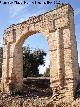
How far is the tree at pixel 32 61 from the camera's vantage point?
25.3 meters

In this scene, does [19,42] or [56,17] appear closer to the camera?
[56,17]

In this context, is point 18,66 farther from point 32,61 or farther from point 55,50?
point 32,61

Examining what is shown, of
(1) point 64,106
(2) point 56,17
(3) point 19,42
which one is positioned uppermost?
(2) point 56,17

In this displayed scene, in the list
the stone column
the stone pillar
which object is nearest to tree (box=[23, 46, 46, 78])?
the stone pillar

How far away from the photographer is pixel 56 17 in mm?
11570

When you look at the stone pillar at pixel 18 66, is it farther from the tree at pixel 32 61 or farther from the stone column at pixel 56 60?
the tree at pixel 32 61

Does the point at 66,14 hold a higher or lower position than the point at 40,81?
higher

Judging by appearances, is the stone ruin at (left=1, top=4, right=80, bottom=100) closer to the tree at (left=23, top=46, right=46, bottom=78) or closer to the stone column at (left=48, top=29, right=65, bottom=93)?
the stone column at (left=48, top=29, right=65, bottom=93)

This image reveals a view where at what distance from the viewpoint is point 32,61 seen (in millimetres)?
25938

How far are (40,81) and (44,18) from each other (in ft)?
30.3

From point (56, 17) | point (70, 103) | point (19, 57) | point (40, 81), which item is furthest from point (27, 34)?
point (40, 81)

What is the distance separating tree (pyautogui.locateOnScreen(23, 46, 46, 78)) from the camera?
2528cm

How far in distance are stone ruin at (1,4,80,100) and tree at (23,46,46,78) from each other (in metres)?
11.6

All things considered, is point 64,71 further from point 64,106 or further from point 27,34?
point 27,34
